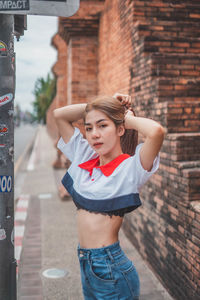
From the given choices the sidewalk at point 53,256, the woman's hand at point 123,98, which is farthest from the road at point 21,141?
the woman's hand at point 123,98

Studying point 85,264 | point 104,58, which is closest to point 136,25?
point 104,58

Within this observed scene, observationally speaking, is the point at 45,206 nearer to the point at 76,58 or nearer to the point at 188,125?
the point at 76,58

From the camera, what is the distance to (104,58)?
7758 mm

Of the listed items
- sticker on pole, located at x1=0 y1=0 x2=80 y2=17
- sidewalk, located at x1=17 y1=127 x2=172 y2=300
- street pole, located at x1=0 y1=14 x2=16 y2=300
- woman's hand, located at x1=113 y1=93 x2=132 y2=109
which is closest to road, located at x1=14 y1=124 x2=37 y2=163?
sidewalk, located at x1=17 y1=127 x2=172 y2=300

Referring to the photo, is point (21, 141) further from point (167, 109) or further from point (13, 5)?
point (13, 5)

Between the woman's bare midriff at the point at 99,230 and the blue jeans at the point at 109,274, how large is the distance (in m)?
0.03

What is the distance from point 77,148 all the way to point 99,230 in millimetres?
595

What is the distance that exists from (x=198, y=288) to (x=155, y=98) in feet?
7.30

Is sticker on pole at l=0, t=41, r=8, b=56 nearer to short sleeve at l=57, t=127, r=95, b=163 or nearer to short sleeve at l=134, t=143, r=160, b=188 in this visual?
short sleeve at l=57, t=127, r=95, b=163

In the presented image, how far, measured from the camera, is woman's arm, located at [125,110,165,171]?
6.33ft

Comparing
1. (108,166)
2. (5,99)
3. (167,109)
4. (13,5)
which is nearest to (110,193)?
(108,166)

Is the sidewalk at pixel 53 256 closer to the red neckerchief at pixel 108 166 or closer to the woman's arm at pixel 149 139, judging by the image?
the red neckerchief at pixel 108 166

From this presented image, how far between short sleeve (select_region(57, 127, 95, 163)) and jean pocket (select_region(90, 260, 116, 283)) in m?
0.66

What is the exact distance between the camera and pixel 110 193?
200cm
